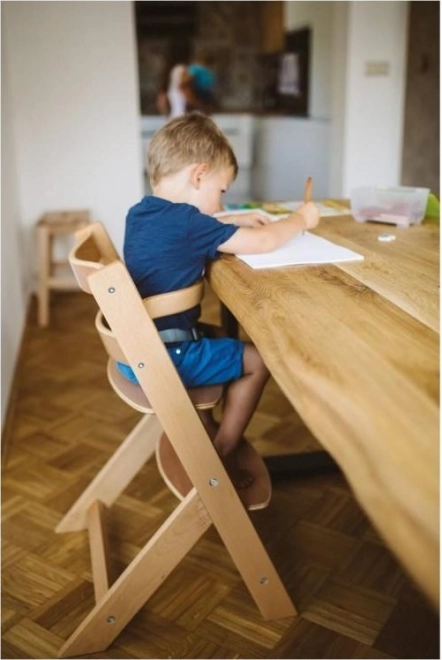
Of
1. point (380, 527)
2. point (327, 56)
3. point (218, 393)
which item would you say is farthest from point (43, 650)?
point (327, 56)

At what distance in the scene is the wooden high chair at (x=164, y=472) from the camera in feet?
3.70

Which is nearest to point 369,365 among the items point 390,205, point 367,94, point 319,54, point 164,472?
point 164,472

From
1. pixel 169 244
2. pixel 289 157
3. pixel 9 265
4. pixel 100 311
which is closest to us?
pixel 100 311

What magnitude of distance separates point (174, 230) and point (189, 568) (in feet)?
2.51

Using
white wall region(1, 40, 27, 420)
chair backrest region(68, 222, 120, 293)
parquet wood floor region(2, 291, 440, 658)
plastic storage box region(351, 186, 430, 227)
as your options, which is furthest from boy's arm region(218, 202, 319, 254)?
white wall region(1, 40, 27, 420)

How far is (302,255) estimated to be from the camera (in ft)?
4.46

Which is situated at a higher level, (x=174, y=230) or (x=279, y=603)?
(x=174, y=230)

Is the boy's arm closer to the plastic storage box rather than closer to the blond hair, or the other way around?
the blond hair

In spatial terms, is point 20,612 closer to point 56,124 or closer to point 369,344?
point 369,344

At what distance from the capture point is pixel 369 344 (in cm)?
84

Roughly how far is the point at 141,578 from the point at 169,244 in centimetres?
64

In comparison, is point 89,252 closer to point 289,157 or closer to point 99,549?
point 99,549

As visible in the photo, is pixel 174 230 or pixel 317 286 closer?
pixel 317 286

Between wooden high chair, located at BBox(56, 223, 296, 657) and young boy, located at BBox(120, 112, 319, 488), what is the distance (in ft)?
0.16
